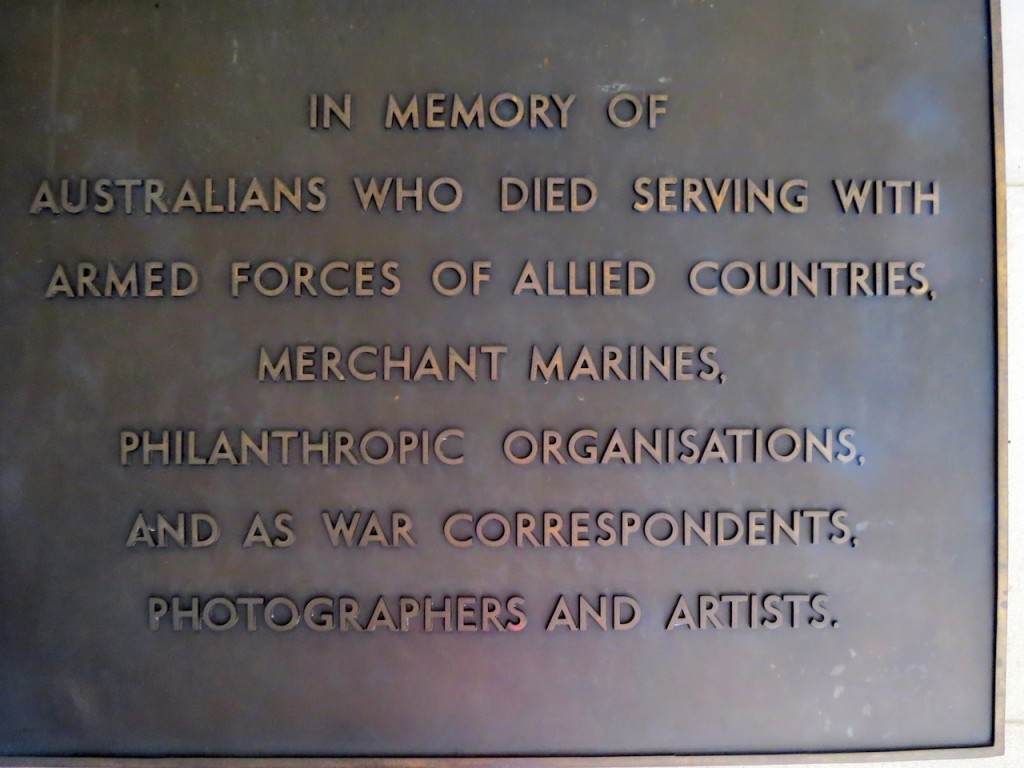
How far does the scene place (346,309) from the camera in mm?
1924

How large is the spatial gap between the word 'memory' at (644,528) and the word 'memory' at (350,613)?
7.1 inches

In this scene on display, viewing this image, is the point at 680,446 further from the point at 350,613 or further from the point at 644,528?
the point at 350,613

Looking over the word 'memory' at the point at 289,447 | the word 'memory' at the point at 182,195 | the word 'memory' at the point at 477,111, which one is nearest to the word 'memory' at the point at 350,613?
the word 'memory' at the point at 289,447

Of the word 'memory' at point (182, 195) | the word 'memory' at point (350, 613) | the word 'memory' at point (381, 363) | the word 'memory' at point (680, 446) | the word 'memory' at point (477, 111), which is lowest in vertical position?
the word 'memory' at point (350, 613)

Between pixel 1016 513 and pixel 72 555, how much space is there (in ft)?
9.40

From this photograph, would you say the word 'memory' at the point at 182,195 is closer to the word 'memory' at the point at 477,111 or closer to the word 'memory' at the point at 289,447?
the word 'memory' at the point at 477,111

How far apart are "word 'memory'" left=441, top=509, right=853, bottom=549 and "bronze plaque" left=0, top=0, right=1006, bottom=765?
10mm

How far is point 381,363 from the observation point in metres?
1.92

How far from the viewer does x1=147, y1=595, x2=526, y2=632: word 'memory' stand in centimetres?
192

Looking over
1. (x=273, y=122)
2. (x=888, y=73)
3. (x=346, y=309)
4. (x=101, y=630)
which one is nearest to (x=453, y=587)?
(x=346, y=309)

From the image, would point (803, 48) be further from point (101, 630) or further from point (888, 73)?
point (101, 630)

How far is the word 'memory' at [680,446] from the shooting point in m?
1.91

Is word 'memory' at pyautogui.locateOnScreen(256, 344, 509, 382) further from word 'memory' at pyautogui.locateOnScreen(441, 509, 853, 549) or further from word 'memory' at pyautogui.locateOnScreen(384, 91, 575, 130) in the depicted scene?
word 'memory' at pyautogui.locateOnScreen(384, 91, 575, 130)

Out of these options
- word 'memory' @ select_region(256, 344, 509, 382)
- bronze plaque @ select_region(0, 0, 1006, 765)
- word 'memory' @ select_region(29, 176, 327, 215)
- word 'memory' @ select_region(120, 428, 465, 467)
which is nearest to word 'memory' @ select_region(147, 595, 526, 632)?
bronze plaque @ select_region(0, 0, 1006, 765)
